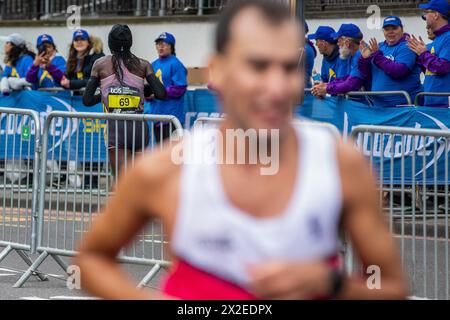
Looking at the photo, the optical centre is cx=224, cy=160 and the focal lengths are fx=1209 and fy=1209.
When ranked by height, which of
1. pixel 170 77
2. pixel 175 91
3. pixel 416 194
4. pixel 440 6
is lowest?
pixel 416 194

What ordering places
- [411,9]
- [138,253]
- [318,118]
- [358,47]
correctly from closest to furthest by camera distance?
1. [138,253]
2. [318,118]
3. [358,47]
4. [411,9]

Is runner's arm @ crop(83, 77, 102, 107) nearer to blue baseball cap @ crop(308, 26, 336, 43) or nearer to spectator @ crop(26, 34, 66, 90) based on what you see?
blue baseball cap @ crop(308, 26, 336, 43)

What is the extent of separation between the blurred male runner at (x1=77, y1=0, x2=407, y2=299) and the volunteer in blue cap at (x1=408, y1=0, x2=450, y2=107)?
32.4ft

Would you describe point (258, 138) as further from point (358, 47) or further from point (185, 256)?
point (358, 47)

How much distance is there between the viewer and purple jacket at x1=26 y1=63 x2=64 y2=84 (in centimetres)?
1630

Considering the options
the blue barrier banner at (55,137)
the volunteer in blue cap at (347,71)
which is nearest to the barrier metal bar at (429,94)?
the volunteer in blue cap at (347,71)

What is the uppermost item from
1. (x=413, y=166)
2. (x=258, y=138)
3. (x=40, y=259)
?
(x=258, y=138)

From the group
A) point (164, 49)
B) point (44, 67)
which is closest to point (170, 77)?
point (164, 49)

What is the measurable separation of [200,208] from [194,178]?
0.25ft

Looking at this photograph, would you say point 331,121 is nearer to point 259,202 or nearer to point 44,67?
point 44,67

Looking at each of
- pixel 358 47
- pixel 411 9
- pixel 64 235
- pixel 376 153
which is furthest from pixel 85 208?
pixel 411 9

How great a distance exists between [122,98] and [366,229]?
29.9ft

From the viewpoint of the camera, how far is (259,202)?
2750mm

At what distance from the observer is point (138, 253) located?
353 inches
